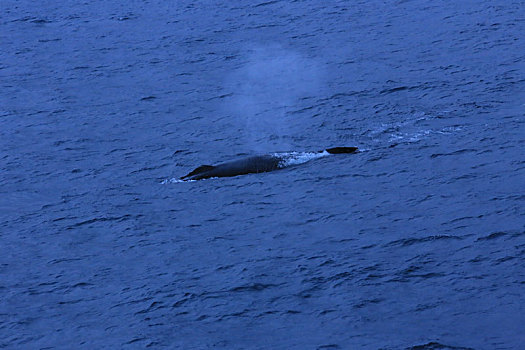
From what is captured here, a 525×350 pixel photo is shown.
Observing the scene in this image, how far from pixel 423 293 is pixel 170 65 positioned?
2403 cm

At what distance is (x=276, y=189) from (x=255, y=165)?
5.53ft

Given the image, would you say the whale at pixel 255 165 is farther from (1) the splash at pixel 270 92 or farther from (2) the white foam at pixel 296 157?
(1) the splash at pixel 270 92

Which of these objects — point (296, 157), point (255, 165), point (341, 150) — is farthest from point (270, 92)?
point (255, 165)

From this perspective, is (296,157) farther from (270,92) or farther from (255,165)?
(270,92)

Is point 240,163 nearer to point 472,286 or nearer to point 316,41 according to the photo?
point 472,286

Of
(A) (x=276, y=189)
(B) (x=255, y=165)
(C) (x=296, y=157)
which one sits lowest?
(A) (x=276, y=189)

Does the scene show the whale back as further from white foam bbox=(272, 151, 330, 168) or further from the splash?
the splash

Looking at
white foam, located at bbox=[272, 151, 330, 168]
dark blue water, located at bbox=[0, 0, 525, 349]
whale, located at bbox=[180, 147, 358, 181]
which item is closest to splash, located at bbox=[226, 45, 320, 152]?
dark blue water, located at bbox=[0, 0, 525, 349]

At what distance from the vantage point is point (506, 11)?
4441 centimetres

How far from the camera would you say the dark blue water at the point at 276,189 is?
21.5 metres

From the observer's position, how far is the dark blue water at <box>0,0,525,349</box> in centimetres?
2155

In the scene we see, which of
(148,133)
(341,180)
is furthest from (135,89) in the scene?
(341,180)

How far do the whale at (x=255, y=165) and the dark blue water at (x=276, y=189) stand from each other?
435 millimetres

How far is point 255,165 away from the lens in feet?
96.8
